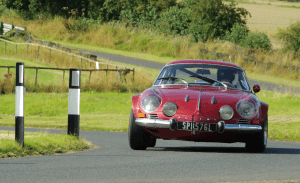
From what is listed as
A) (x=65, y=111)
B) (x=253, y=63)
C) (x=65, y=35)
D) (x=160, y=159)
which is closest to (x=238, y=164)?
(x=160, y=159)

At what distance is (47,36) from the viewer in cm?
4947

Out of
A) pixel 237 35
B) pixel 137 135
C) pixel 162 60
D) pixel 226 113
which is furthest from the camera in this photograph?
pixel 237 35

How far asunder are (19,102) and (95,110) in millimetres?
15284

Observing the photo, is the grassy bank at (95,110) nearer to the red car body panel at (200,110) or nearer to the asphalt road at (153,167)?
the red car body panel at (200,110)

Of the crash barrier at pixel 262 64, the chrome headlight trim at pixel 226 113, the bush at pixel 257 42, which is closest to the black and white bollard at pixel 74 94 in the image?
the chrome headlight trim at pixel 226 113

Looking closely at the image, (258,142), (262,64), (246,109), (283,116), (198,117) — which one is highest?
(246,109)

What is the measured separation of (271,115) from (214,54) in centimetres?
1987

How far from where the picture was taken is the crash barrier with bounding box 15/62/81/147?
25.7ft

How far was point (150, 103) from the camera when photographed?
877 centimetres

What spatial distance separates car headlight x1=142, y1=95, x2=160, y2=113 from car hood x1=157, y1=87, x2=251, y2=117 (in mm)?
114

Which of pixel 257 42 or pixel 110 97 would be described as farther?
pixel 257 42

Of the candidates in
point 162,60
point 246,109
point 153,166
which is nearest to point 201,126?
point 246,109

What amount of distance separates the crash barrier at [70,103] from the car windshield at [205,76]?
1.65 m

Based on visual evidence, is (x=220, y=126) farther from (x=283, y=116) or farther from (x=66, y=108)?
(x=66, y=108)
